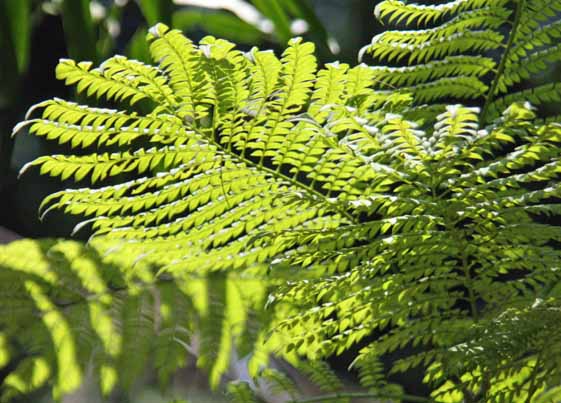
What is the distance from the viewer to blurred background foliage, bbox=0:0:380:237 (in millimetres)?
2730

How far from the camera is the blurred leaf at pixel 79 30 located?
2.32 meters

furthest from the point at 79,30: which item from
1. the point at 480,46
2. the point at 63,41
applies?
the point at 480,46

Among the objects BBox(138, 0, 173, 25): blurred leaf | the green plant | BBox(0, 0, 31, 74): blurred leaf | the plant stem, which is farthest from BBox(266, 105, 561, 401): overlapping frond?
BBox(0, 0, 31, 74): blurred leaf

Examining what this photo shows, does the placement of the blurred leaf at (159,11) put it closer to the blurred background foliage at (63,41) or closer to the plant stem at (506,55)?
the blurred background foliage at (63,41)

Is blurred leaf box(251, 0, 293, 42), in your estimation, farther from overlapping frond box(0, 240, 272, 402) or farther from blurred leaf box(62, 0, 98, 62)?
overlapping frond box(0, 240, 272, 402)

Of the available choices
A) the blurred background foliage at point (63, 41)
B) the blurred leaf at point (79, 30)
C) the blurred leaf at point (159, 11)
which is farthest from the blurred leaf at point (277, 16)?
the blurred leaf at point (79, 30)

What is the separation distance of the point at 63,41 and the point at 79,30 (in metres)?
1.17

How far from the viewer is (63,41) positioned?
3432 millimetres

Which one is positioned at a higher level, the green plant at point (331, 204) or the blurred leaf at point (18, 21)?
the blurred leaf at point (18, 21)

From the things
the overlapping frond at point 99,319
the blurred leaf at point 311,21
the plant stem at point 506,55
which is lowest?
the overlapping frond at point 99,319

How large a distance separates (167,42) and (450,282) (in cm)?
37

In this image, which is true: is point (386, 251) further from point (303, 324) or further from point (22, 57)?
point (22, 57)

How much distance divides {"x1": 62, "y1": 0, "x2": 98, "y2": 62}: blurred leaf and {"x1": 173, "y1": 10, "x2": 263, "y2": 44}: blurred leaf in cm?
58

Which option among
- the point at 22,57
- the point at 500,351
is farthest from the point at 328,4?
the point at 500,351
